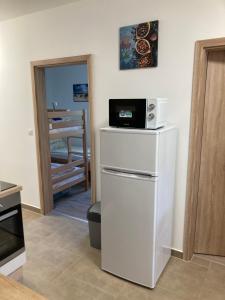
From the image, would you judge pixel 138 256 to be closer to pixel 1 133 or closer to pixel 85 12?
pixel 85 12

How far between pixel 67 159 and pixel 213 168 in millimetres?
2607

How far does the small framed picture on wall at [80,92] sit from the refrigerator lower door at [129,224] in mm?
3883

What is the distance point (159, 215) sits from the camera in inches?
80.4

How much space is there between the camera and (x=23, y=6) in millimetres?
2754

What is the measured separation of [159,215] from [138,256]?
408 mm

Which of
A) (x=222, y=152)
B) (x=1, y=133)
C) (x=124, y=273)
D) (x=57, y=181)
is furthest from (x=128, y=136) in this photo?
(x=1, y=133)

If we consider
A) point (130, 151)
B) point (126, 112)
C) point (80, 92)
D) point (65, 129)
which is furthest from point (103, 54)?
point (80, 92)

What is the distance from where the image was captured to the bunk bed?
3799 mm

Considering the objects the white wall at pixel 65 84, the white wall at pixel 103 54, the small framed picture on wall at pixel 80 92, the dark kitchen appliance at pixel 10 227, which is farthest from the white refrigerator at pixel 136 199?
the small framed picture on wall at pixel 80 92

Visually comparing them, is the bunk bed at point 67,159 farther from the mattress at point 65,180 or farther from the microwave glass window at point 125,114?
the microwave glass window at point 125,114

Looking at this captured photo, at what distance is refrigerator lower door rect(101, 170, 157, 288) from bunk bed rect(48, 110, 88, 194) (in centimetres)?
182

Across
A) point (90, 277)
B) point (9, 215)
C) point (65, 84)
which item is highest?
point (65, 84)

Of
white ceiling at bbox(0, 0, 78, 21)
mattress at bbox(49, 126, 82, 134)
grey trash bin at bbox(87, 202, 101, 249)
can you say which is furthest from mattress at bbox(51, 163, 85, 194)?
white ceiling at bbox(0, 0, 78, 21)

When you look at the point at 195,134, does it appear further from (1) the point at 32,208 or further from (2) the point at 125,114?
(1) the point at 32,208
